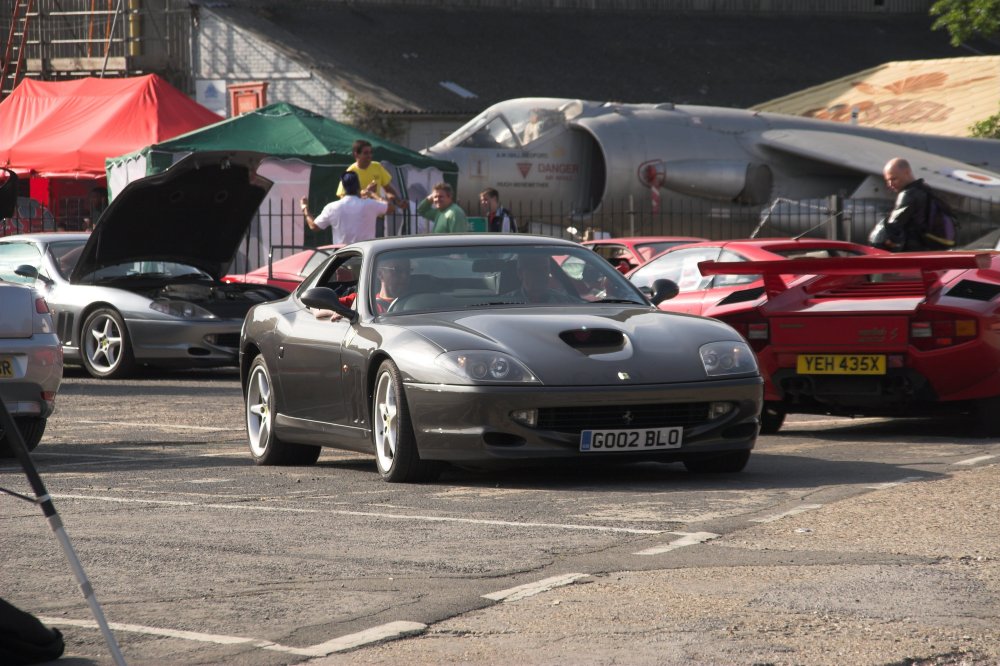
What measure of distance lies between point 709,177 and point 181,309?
1417 centimetres

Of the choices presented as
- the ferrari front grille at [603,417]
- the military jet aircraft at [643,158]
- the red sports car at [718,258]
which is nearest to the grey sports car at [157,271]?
the red sports car at [718,258]

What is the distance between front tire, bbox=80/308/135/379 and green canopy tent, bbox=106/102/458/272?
6.43 m

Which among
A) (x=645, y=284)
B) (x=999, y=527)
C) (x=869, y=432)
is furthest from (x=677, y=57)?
(x=999, y=527)

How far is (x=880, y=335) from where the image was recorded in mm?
10539

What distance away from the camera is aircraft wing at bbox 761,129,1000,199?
27.8m

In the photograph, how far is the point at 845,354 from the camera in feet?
35.0

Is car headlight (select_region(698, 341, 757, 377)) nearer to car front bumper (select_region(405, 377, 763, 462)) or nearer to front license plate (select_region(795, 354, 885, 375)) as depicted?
car front bumper (select_region(405, 377, 763, 462))

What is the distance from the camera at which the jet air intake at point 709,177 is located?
28108 millimetres

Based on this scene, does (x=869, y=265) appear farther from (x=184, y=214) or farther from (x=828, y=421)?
(x=184, y=214)

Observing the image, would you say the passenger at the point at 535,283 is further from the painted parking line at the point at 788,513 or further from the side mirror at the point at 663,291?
the painted parking line at the point at 788,513

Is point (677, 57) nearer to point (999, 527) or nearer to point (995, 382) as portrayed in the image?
point (995, 382)

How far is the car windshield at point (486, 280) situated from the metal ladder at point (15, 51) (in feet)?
112

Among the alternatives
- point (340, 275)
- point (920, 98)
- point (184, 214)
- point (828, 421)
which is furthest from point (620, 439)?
point (920, 98)

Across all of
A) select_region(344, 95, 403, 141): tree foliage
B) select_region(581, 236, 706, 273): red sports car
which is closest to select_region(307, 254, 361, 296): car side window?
select_region(581, 236, 706, 273): red sports car
